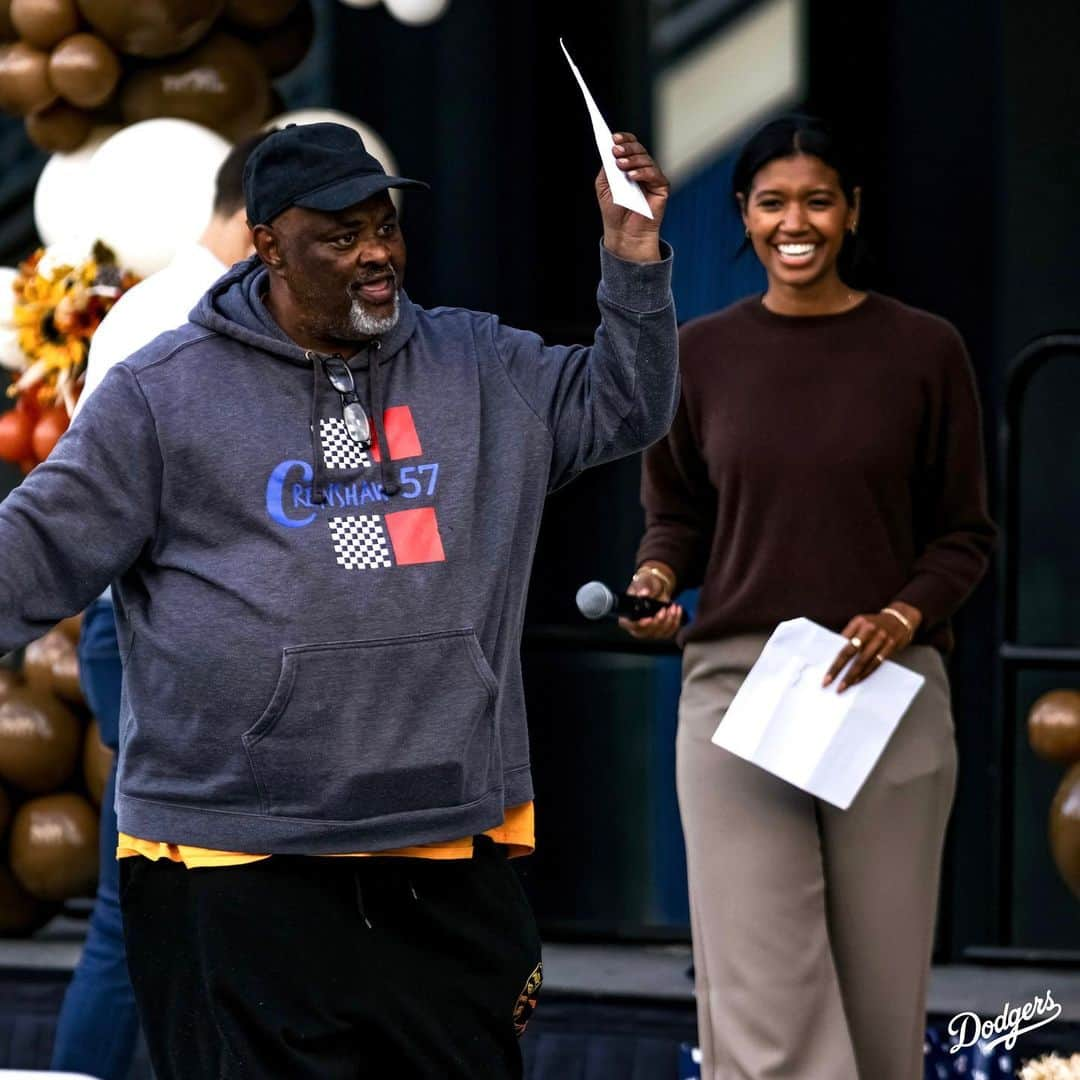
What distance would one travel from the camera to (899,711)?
3777 mm

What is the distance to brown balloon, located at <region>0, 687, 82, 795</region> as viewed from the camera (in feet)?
16.1

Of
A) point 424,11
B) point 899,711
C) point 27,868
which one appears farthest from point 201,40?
point 899,711

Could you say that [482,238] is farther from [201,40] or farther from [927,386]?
[927,386]

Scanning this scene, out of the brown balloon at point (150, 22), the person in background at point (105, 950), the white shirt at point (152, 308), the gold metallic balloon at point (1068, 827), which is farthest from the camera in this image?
the brown balloon at point (150, 22)

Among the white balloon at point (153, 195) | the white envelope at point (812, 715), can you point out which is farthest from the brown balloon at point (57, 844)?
the white envelope at point (812, 715)

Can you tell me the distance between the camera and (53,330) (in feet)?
14.2

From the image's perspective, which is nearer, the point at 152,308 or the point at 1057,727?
the point at 152,308

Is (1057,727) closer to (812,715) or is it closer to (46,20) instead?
(812,715)

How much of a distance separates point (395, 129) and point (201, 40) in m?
0.52

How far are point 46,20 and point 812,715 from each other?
7.22 ft

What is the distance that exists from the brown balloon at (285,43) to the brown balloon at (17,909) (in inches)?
69.8

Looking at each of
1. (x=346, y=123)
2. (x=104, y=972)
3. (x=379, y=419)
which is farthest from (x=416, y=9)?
(x=379, y=419)

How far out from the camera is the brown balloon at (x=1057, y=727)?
15.2 feet

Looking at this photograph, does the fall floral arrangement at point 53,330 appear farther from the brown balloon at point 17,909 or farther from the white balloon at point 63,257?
the brown balloon at point 17,909
